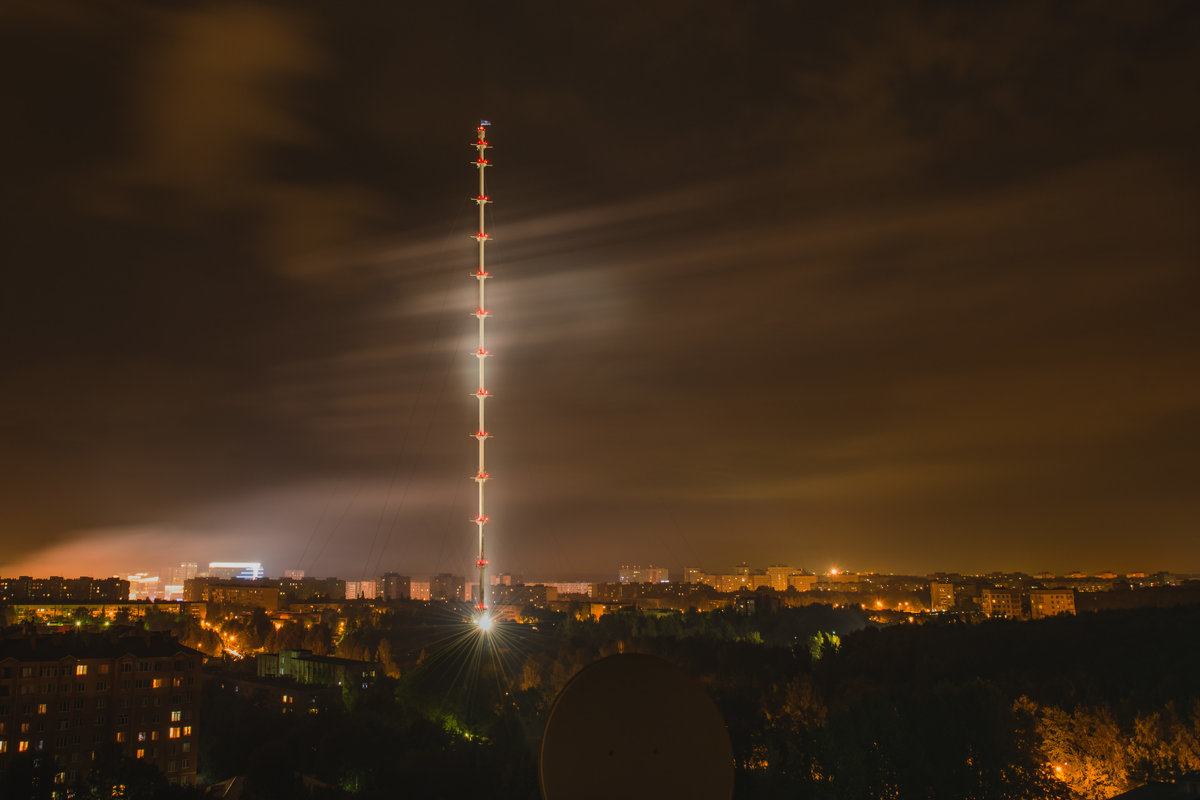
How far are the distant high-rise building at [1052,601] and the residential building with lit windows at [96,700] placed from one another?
8833 cm

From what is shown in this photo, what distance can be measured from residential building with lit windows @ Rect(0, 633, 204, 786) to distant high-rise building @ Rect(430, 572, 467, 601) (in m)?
132

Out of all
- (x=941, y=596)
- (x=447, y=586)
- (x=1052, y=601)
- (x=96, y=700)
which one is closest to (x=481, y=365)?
(x=96, y=700)

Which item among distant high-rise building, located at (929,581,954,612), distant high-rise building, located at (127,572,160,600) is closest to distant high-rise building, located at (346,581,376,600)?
distant high-rise building, located at (127,572,160,600)

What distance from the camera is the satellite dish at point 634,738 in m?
5.31

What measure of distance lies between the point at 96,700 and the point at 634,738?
37.1 metres

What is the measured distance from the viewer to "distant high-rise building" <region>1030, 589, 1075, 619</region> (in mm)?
97500

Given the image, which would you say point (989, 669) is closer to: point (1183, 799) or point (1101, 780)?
point (1101, 780)

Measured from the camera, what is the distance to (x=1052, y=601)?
98562 mm

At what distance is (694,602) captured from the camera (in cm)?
15025

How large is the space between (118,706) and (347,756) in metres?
10.7

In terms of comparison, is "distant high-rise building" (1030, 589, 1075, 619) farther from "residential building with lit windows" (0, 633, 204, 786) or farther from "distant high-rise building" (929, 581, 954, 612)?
"residential building with lit windows" (0, 633, 204, 786)

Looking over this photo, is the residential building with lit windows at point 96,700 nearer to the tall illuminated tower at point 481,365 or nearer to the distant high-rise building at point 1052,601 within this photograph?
the tall illuminated tower at point 481,365

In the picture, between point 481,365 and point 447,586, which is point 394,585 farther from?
point 481,365

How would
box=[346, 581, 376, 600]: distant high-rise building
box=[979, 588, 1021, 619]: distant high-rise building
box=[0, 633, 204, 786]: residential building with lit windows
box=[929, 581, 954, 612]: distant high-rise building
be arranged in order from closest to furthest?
box=[0, 633, 204, 786]: residential building with lit windows → box=[979, 588, 1021, 619]: distant high-rise building → box=[929, 581, 954, 612]: distant high-rise building → box=[346, 581, 376, 600]: distant high-rise building
